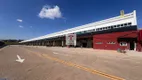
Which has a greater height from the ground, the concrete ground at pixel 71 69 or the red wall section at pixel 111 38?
the red wall section at pixel 111 38

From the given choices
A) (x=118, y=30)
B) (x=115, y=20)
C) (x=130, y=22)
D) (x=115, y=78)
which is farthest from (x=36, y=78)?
(x=115, y=20)

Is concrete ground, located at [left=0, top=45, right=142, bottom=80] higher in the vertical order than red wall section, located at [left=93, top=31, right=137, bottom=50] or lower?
lower

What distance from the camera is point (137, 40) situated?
2641cm

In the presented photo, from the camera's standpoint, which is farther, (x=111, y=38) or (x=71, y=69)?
(x=111, y=38)

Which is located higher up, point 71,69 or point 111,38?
point 111,38

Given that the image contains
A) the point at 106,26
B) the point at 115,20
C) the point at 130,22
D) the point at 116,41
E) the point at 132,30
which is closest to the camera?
the point at 132,30

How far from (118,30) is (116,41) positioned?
2.87 meters

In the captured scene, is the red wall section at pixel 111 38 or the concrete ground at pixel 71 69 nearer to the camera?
the concrete ground at pixel 71 69

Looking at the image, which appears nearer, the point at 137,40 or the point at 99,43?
the point at 137,40

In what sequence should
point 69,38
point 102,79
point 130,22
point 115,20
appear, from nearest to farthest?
point 102,79 → point 130,22 → point 115,20 → point 69,38

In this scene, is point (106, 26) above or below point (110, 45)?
above

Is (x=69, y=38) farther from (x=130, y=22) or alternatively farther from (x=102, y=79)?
(x=102, y=79)

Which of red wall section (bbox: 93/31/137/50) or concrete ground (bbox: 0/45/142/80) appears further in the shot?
red wall section (bbox: 93/31/137/50)

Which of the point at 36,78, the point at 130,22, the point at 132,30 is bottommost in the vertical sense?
the point at 36,78
